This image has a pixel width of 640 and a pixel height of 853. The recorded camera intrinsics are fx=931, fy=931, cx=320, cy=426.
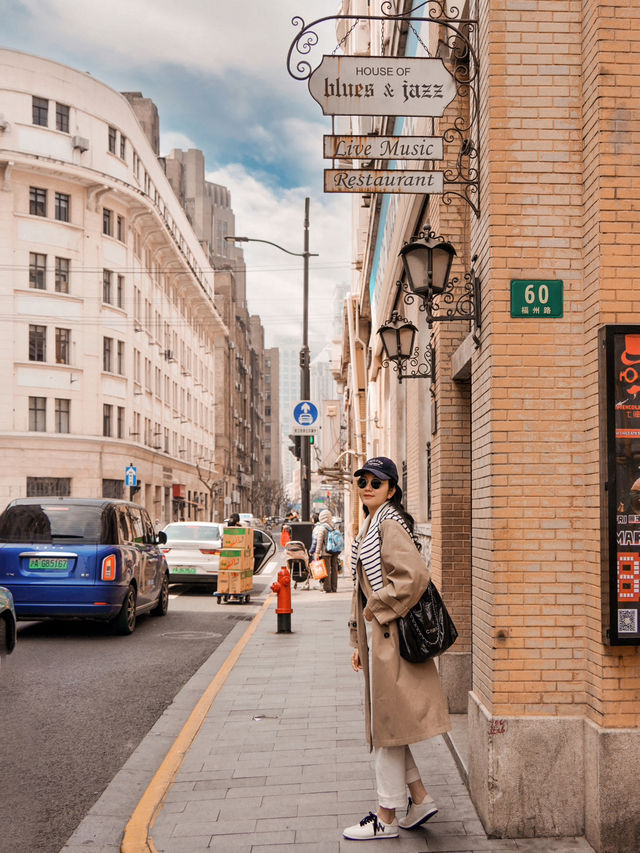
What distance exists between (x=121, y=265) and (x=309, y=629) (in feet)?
119

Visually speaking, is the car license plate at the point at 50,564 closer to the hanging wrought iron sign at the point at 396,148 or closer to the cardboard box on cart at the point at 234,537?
the cardboard box on cart at the point at 234,537

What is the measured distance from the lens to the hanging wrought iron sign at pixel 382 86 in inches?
225

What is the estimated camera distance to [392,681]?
15.6 ft

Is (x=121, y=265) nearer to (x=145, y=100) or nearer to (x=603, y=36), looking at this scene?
(x=145, y=100)

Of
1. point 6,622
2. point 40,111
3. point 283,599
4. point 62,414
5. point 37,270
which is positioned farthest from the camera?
point 62,414

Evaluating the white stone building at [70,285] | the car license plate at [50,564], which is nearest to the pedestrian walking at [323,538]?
the car license plate at [50,564]

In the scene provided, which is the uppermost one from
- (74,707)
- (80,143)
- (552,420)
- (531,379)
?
(80,143)

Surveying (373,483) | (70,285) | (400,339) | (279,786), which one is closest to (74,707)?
(279,786)

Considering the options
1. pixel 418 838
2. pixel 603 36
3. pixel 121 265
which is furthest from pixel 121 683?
pixel 121 265

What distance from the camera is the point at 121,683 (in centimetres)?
912

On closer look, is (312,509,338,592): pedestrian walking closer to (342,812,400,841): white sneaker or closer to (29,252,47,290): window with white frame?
(342,812,400,841): white sneaker

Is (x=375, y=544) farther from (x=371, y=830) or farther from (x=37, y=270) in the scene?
(x=37, y=270)

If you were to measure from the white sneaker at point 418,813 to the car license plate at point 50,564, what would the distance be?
303 inches

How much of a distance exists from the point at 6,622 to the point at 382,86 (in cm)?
646
